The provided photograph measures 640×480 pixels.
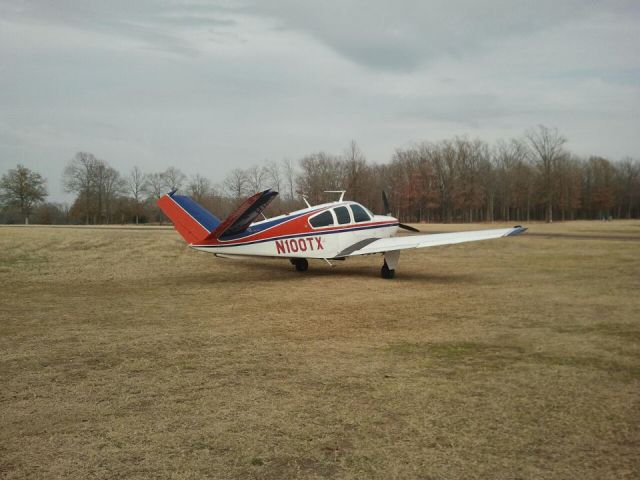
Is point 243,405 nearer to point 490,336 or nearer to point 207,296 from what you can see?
point 490,336

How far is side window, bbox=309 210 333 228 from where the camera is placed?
1491 cm

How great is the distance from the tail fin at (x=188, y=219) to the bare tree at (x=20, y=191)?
58.9m

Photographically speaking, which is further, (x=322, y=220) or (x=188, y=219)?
(x=322, y=220)

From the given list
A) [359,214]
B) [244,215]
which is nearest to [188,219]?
[244,215]

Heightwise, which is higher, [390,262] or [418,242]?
[418,242]

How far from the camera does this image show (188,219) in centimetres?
1430

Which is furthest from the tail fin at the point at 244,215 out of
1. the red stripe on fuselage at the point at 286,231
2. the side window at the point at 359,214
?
the side window at the point at 359,214

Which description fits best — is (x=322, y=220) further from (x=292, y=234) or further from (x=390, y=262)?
(x=390, y=262)

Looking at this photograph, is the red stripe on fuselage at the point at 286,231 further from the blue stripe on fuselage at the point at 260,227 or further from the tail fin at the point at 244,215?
the tail fin at the point at 244,215

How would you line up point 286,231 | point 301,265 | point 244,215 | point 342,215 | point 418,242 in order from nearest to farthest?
point 244,215 < point 286,231 < point 418,242 < point 342,215 < point 301,265

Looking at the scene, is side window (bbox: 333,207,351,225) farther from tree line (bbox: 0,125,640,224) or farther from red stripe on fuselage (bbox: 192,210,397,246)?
tree line (bbox: 0,125,640,224)

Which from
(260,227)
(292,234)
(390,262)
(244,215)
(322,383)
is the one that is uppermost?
(244,215)

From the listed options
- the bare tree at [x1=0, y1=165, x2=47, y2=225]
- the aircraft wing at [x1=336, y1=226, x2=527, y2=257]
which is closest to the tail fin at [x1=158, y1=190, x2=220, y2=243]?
the aircraft wing at [x1=336, y1=226, x2=527, y2=257]

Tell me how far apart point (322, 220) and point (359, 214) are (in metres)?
1.57
